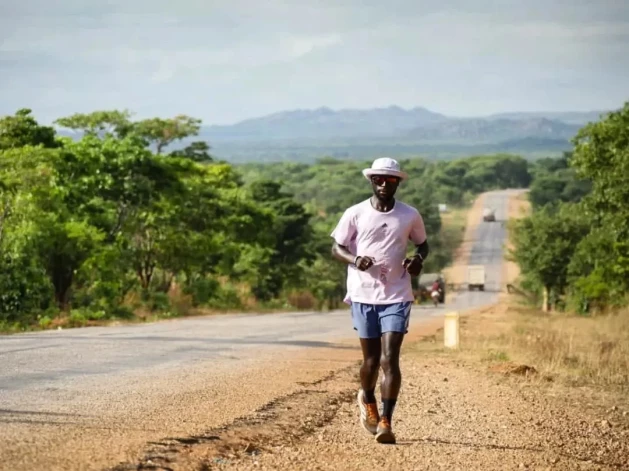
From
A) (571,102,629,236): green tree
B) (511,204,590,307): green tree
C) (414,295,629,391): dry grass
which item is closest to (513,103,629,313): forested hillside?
(571,102,629,236): green tree

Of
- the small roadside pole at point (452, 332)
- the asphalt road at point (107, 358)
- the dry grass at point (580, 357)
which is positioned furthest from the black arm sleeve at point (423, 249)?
the small roadside pole at point (452, 332)

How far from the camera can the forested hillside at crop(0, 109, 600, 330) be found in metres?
30.2

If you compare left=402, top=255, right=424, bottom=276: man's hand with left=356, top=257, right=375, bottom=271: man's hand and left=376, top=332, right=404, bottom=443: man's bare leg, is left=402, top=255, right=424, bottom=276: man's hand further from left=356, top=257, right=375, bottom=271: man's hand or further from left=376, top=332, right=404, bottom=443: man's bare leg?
left=376, top=332, right=404, bottom=443: man's bare leg

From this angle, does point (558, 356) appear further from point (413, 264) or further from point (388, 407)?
point (413, 264)

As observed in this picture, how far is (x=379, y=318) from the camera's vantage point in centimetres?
899

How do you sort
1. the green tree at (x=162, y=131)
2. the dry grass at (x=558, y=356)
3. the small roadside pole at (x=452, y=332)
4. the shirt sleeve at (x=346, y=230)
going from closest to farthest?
1. the shirt sleeve at (x=346, y=230)
2. the dry grass at (x=558, y=356)
3. the small roadside pole at (x=452, y=332)
4. the green tree at (x=162, y=131)

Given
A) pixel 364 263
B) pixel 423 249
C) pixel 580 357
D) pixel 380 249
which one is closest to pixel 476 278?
pixel 580 357

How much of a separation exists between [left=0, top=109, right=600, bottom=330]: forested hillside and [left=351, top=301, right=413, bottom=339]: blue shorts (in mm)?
17673

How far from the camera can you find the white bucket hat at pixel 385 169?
8.84 metres

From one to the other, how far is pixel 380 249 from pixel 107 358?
7571mm

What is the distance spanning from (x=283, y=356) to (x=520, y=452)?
903cm

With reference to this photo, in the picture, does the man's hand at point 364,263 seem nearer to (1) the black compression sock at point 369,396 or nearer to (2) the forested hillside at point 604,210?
(1) the black compression sock at point 369,396

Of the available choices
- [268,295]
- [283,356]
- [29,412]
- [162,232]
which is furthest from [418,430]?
[268,295]

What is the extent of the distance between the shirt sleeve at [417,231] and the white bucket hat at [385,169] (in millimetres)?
359
